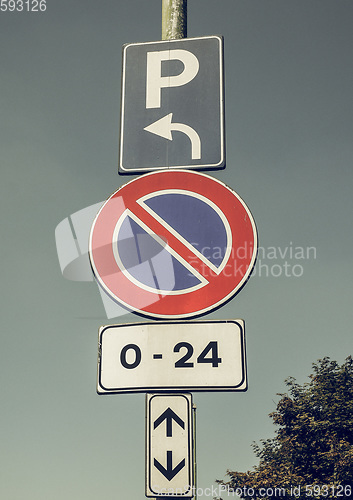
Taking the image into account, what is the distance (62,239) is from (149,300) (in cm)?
63

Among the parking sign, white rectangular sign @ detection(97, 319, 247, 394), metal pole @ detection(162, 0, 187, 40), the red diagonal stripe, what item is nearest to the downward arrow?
white rectangular sign @ detection(97, 319, 247, 394)

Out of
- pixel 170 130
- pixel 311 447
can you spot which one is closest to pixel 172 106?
pixel 170 130

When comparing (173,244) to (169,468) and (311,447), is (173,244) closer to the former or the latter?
(169,468)

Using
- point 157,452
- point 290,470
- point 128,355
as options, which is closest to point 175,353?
point 128,355

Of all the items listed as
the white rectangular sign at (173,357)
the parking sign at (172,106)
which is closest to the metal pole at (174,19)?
the parking sign at (172,106)

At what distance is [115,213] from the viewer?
269 centimetres

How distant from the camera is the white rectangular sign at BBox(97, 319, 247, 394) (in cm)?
236

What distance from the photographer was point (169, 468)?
2293mm

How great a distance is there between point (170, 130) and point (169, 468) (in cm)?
156

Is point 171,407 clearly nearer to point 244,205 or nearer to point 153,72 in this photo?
point 244,205

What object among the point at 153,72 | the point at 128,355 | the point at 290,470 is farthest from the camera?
the point at 290,470

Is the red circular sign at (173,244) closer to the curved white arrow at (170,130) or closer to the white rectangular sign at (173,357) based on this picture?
the white rectangular sign at (173,357)

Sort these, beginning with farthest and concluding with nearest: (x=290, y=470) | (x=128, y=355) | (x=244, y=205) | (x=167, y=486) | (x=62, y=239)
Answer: (x=290, y=470) < (x=62, y=239) < (x=244, y=205) < (x=128, y=355) < (x=167, y=486)

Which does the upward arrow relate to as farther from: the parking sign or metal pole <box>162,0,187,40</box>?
metal pole <box>162,0,187,40</box>
